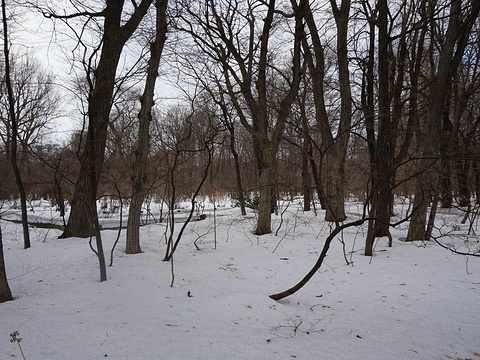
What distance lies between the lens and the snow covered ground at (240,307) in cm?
248

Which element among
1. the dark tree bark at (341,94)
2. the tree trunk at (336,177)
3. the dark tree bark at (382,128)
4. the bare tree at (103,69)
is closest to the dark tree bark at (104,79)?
the bare tree at (103,69)

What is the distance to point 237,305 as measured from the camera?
11.3 ft

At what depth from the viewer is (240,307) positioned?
3.41 metres

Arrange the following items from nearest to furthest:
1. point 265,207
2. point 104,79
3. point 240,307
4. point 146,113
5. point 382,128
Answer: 1. point 240,307
2. point 104,79
3. point 382,128
4. point 146,113
5. point 265,207

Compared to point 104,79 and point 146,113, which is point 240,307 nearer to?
point 146,113

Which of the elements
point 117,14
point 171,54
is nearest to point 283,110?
point 171,54

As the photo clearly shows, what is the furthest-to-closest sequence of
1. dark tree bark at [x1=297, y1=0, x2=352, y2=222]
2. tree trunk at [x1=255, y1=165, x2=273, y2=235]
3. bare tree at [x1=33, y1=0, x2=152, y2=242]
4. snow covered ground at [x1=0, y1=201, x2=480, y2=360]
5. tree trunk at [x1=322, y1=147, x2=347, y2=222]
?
tree trunk at [x1=322, y1=147, x2=347, y2=222] < dark tree bark at [x1=297, y1=0, x2=352, y2=222] < tree trunk at [x1=255, y1=165, x2=273, y2=235] < bare tree at [x1=33, y1=0, x2=152, y2=242] < snow covered ground at [x1=0, y1=201, x2=480, y2=360]

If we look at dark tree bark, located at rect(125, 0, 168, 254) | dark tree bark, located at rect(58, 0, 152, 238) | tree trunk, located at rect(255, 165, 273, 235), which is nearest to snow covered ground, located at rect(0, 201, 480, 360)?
dark tree bark, located at rect(125, 0, 168, 254)

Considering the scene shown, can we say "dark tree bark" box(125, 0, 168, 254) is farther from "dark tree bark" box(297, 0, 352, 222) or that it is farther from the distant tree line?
"dark tree bark" box(297, 0, 352, 222)

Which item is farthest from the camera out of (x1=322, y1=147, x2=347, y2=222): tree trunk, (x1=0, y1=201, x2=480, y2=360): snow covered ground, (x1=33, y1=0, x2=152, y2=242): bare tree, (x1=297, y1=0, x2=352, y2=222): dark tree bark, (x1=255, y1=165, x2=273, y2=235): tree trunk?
(x1=322, y1=147, x2=347, y2=222): tree trunk

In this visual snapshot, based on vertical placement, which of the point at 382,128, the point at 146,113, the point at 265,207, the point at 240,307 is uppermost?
the point at 146,113

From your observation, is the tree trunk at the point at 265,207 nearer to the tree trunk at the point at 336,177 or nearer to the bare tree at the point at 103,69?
the tree trunk at the point at 336,177

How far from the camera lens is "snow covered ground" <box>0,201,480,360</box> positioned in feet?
8.14

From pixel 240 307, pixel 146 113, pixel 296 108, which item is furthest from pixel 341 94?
pixel 240 307
